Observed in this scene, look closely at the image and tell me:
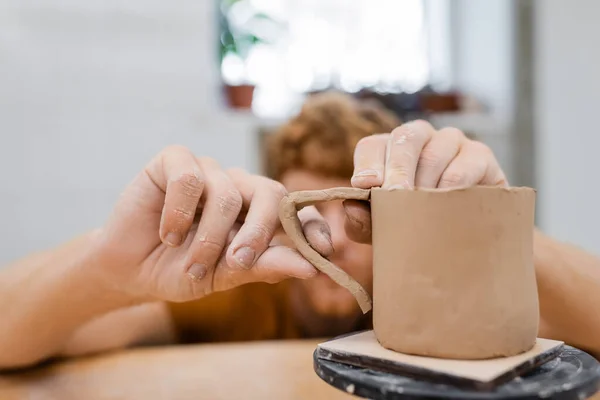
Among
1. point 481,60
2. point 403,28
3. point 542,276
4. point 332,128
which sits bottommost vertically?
point 542,276

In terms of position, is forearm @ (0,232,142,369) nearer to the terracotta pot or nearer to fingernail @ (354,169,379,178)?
fingernail @ (354,169,379,178)

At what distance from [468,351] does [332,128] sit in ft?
3.01

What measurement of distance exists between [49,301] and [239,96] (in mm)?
1575

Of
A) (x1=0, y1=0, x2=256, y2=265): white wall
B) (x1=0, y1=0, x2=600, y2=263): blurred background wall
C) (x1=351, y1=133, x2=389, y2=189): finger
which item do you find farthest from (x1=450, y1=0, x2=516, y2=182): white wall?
(x1=351, y1=133, x2=389, y2=189): finger

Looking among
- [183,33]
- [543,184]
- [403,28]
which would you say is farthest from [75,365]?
[403,28]

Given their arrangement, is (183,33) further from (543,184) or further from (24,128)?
(543,184)

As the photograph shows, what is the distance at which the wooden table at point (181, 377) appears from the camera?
0.78m

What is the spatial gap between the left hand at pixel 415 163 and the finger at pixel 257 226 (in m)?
0.09

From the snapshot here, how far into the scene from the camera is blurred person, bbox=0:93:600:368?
2.06 feet

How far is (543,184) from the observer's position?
2400mm

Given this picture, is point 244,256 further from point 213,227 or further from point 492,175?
point 492,175

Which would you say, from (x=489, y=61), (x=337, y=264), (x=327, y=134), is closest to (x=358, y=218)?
(x=337, y=264)

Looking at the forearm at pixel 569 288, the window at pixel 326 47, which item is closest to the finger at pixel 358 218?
the forearm at pixel 569 288

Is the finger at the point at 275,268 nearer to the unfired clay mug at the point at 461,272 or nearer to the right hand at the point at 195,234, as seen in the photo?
the right hand at the point at 195,234
